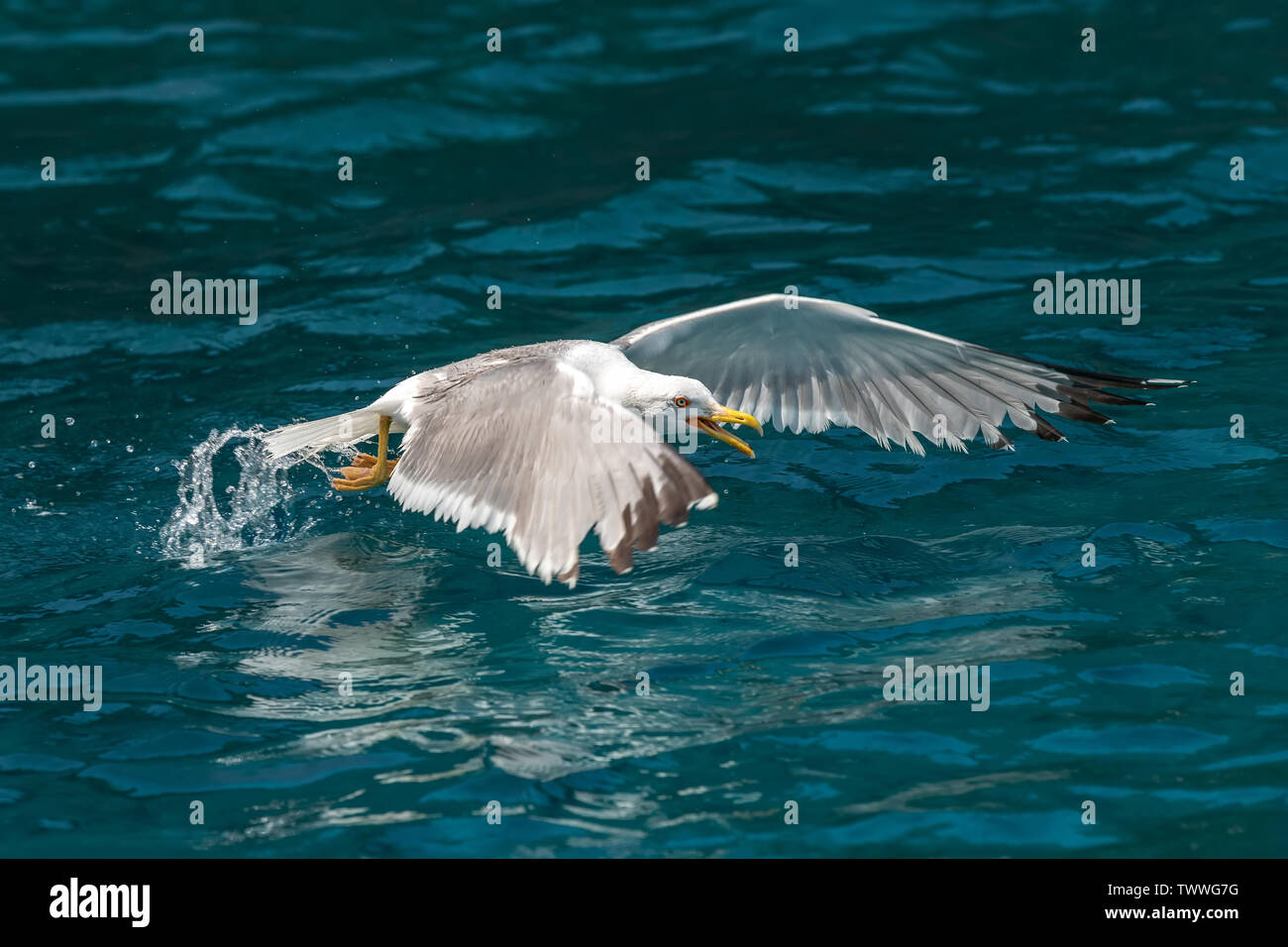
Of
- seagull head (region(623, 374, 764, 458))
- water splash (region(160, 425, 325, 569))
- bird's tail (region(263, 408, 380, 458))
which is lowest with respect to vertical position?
water splash (region(160, 425, 325, 569))

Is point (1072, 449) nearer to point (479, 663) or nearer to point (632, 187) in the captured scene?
point (479, 663)

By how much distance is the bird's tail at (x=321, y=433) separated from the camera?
28.4 feet

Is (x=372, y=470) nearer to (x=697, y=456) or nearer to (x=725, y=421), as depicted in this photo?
(x=725, y=421)

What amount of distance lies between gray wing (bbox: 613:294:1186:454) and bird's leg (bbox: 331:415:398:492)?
1486mm

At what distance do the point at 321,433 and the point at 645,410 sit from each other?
82.9 inches

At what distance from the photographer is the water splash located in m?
8.59

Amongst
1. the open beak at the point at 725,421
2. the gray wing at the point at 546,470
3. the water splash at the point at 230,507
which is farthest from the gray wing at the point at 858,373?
the water splash at the point at 230,507

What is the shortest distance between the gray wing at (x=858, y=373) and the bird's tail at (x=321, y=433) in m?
1.57

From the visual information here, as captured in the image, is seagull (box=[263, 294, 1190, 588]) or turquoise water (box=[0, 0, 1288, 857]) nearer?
turquoise water (box=[0, 0, 1288, 857])

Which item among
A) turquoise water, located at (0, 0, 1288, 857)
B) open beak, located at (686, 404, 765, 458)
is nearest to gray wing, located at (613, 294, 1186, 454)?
turquoise water, located at (0, 0, 1288, 857)

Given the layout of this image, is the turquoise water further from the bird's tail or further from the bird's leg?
the bird's tail

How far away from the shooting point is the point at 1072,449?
9.60 meters

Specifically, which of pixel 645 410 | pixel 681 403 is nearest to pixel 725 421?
pixel 681 403
